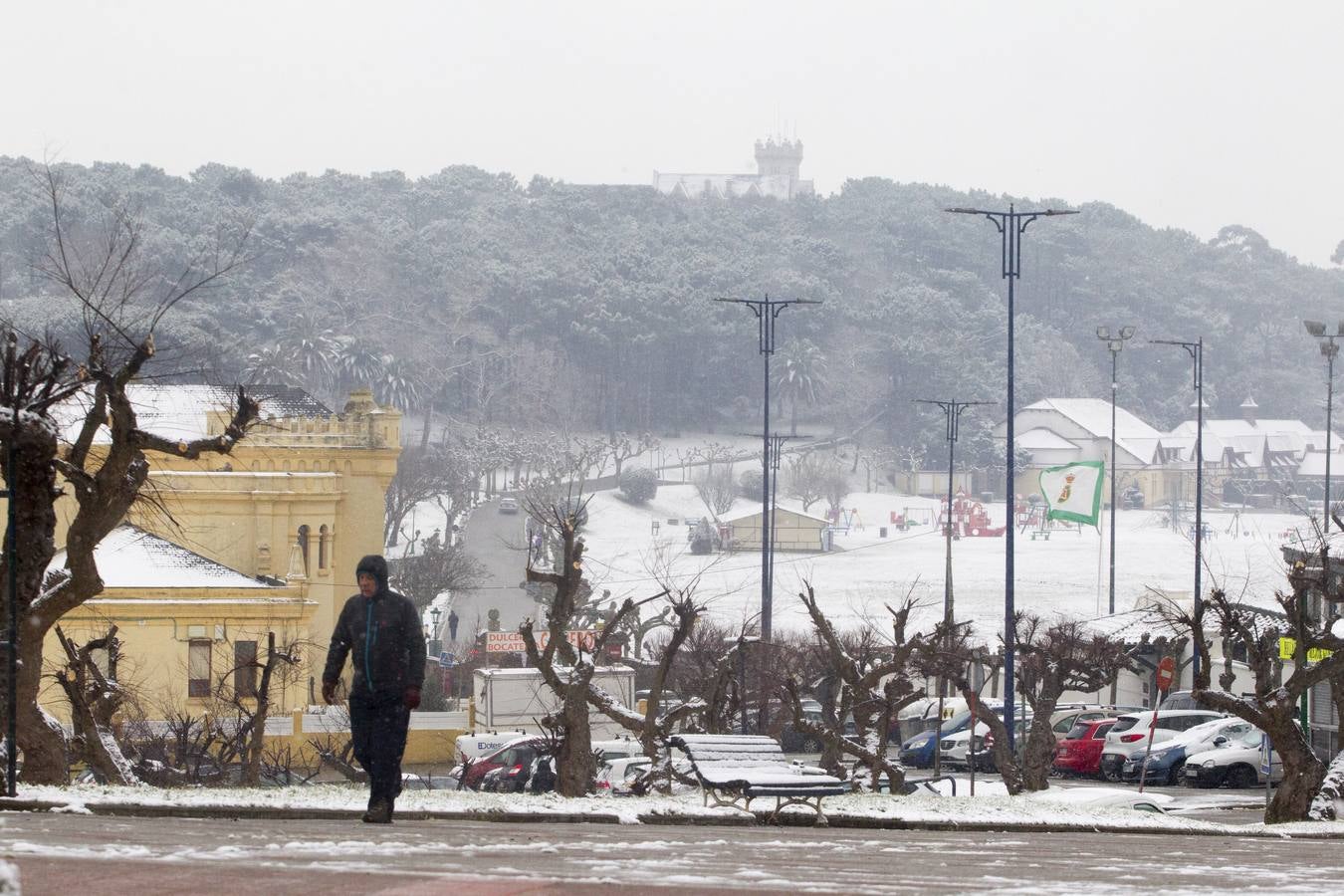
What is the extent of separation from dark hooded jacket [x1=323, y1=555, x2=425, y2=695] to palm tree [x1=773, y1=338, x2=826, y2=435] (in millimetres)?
146549

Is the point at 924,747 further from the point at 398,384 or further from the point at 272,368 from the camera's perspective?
the point at 398,384

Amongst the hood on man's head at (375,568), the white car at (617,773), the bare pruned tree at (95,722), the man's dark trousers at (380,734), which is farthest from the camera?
the white car at (617,773)

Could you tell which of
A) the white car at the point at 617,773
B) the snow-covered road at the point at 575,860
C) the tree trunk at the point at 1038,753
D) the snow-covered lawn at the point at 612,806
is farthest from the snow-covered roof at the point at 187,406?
the snow-covered road at the point at 575,860

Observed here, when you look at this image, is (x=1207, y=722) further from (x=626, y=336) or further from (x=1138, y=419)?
(x=1138, y=419)

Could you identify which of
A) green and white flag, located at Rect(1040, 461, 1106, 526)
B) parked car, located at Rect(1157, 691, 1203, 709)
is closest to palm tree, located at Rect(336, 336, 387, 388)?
green and white flag, located at Rect(1040, 461, 1106, 526)

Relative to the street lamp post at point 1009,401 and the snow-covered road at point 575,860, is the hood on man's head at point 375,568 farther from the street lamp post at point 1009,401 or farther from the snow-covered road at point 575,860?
the street lamp post at point 1009,401

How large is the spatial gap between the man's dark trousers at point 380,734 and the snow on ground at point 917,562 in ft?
185

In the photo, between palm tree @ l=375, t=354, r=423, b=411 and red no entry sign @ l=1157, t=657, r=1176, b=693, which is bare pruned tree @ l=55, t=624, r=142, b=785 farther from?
palm tree @ l=375, t=354, r=423, b=411

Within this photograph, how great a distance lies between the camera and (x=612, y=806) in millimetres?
12406

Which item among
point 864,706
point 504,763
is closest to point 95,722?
point 864,706

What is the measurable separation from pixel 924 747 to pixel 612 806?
81.4 ft

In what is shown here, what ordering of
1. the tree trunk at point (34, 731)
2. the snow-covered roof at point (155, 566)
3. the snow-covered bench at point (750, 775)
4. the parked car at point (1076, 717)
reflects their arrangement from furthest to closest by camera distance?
the snow-covered roof at point (155, 566) < the parked car at point (1076, 717) < the tree trunk at point (34, 731) < the snow-covered bench at point (750, 775)

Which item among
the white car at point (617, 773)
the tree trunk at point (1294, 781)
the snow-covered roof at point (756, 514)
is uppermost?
the snow-covered roof at point (756, 514)

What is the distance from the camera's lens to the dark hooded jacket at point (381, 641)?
1037 centimetres
